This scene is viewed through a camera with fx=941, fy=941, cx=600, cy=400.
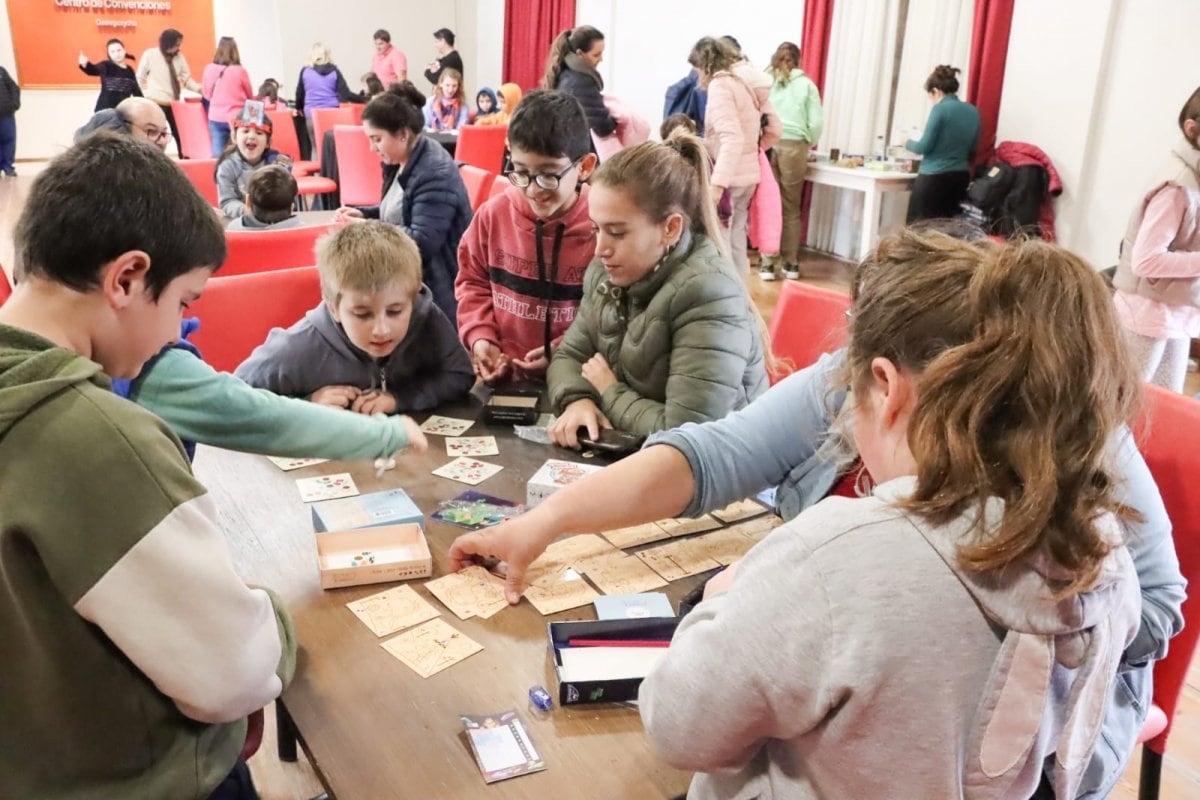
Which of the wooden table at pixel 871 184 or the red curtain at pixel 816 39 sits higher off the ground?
the red curtain at pixel 816 39

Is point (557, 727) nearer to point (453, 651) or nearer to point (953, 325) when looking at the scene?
point (453, 651)

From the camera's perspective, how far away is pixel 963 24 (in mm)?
6191

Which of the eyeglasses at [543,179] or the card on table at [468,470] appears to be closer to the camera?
the card on table at [468,470]

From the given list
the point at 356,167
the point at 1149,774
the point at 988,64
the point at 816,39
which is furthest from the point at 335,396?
the point at 816,39

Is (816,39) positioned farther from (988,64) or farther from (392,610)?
(392,610)

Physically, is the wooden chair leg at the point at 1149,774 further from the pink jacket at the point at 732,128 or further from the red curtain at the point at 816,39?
the red curtain at the point at 816,39

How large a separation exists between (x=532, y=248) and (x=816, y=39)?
5.34 meters

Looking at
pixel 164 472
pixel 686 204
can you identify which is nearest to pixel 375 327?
pixel 686 204

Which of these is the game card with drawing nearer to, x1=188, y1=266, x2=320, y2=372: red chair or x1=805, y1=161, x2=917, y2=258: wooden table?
x1=188, y1=266, x2=320, y2=372: red chair

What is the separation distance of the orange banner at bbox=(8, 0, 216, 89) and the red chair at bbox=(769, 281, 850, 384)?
12.3 meters

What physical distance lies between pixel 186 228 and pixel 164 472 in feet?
1.08

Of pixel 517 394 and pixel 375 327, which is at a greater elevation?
pixel 375 327

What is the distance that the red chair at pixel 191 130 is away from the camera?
8.69 meters

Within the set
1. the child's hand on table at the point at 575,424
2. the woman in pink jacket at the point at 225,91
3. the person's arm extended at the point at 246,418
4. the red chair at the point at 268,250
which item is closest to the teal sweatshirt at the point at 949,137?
the red chair at the point at 268,250
